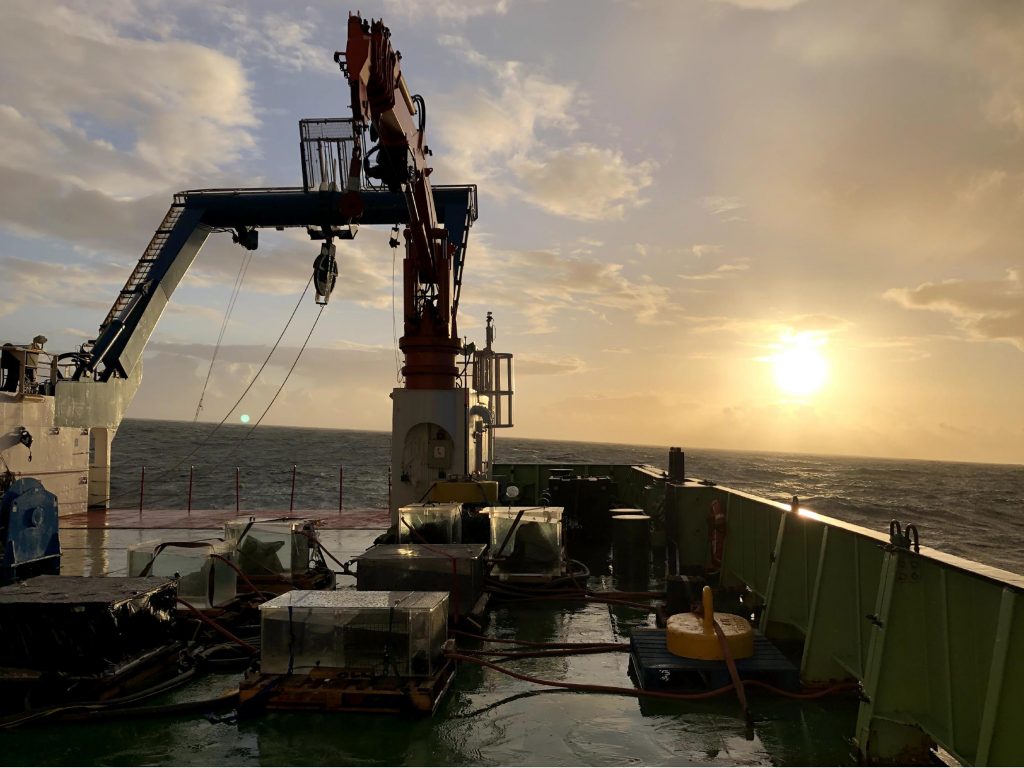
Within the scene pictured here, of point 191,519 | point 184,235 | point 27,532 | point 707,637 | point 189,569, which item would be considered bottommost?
point 191,519

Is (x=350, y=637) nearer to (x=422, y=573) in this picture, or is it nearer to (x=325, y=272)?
(x=422, y=573)

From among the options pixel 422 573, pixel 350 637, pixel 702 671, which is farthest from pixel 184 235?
pixel 702 671

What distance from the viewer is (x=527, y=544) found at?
396 inches

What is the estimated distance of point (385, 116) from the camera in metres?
12.1

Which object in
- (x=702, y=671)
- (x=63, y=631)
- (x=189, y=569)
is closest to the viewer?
(x=63, y=631)

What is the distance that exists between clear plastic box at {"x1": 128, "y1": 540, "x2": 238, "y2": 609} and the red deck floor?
845 centimetres

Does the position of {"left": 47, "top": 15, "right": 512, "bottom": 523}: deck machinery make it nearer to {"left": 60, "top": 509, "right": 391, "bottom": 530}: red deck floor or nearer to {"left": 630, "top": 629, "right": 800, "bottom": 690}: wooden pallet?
{"left": 60, "top": 509, "right": 391, "bottom": 530}: red deck floor

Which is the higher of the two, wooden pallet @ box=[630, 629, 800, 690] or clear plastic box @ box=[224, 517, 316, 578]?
clear plastic box @ box=[224, 517, 316, 578]

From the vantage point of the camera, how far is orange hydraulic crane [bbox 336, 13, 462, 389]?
1042 centimetres

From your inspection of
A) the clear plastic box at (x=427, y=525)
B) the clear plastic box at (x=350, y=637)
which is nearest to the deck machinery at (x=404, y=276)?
the clear plastic box at (x=427, y=525)

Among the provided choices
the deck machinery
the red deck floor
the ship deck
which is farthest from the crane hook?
the ship deck

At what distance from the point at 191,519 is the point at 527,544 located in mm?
12882

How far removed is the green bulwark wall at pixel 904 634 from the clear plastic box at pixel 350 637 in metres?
3.28

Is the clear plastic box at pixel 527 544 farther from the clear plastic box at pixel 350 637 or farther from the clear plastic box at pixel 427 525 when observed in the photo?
the clear plastic box at pixel 350 637
